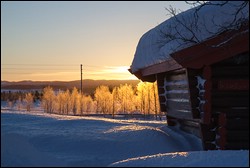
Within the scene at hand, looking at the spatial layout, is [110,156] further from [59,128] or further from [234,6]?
[234,6]

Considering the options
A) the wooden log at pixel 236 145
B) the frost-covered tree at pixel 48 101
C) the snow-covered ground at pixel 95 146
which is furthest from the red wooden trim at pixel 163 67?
the frost-covered tree at pixel 48 101

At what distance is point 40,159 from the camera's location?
5.86 m

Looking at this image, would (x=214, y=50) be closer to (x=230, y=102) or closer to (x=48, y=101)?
(x=230, y=102)

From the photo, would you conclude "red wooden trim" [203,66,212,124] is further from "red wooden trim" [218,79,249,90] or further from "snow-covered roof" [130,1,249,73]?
"snow-covered roof" [130,1,249,73]

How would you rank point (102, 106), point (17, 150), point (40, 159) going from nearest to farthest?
1. point (17, 150)
2. point (40, 159)
3. point (102, 106)

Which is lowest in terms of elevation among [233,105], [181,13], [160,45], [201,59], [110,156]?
[110,156]

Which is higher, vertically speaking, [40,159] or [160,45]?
[160,45]

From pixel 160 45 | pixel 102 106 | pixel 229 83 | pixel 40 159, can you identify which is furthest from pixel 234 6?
pixel 102 106

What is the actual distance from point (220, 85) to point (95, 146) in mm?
3283

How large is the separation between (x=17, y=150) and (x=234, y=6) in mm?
5726

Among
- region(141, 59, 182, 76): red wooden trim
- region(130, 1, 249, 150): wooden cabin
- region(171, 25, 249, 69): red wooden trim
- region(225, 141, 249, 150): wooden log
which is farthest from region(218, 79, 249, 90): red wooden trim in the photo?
region(225, 141, 249, 150): wooden log

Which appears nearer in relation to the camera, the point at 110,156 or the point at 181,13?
the point at 110,156

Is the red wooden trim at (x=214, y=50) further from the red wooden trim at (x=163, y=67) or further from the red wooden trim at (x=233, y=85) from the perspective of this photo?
the red wooden trim at (x=163, y=67)

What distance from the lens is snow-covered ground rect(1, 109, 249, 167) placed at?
485cm
